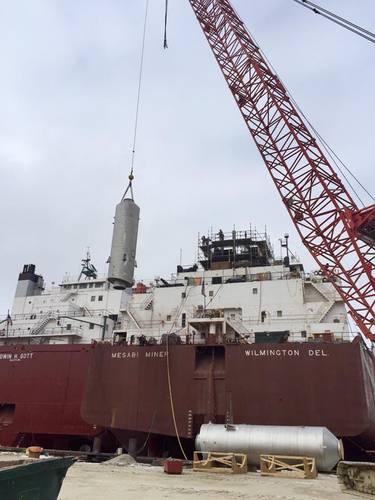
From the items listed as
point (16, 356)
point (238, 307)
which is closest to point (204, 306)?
point (238, 307)

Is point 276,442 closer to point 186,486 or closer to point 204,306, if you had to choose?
point 186,486

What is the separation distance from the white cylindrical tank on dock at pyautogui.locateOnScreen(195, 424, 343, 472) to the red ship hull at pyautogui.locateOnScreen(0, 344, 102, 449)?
1047 cm

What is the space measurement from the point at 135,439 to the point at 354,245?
16787 mm

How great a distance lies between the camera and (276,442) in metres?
15.4

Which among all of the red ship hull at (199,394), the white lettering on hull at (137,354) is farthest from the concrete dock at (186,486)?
the white lettering on hull at (137,354)

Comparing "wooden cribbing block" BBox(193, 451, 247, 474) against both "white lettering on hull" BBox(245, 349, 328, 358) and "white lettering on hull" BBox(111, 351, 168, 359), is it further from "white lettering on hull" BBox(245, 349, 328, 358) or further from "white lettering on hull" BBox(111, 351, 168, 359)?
"white lettering on hull" BBox(111, 351, 168, 359)

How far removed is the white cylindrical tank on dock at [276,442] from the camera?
587 inches

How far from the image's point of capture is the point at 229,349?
21.4m

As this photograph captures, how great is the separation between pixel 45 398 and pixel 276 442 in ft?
51.0

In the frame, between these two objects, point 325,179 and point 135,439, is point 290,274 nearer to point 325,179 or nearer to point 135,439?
point 325,179

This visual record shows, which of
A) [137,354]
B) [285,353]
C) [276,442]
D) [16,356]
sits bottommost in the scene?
[276,442]

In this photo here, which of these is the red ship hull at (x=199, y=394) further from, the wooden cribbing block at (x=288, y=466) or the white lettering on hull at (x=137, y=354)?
A: the wooden cribbing block at (x=288, y=466)

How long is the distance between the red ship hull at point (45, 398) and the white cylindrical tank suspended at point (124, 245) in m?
11.9

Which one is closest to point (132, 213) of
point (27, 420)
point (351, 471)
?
point (351, 471)
